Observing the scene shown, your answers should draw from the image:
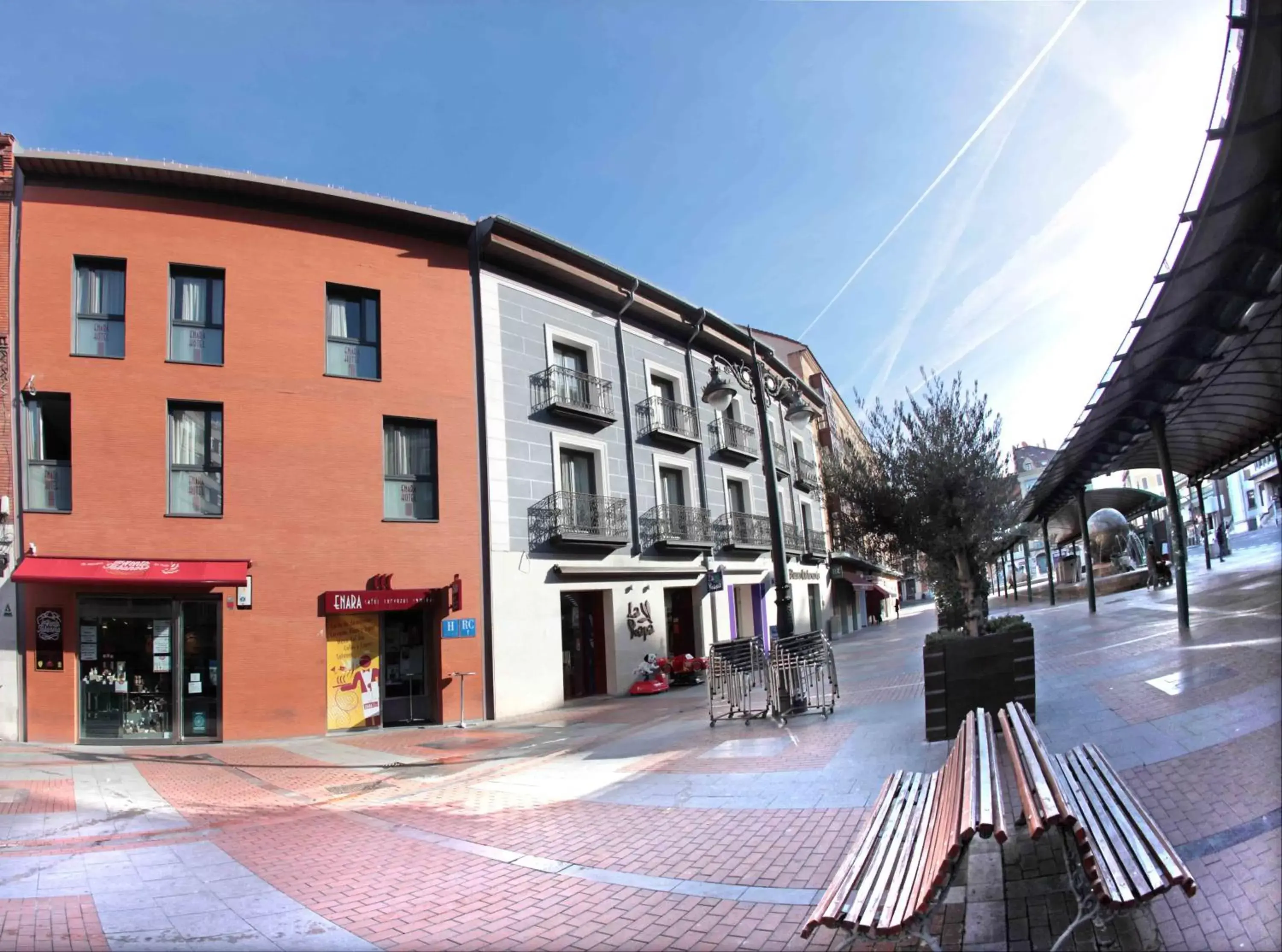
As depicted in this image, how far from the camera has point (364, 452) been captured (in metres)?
15.3

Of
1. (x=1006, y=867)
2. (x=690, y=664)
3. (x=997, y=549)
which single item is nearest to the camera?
(x=1006, y=867)

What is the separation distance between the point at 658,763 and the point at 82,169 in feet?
48.0

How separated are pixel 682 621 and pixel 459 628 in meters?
8.83

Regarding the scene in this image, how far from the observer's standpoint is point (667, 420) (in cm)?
2288

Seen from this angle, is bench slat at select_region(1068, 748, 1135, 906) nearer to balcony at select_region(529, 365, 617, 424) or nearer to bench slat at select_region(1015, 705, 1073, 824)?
bench slat at select_region(1015, 705, 1073, 824)

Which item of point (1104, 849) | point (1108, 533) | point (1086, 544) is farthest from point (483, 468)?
point (1108, 533)

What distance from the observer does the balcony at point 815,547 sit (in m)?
31.8

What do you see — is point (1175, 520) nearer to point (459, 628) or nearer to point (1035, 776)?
point (1035, 776)

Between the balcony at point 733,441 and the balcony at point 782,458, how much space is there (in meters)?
2.51

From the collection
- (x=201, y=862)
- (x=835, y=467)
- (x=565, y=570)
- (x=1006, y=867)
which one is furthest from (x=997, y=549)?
(x=201, y=862)

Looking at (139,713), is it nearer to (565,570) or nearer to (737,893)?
(565,570)

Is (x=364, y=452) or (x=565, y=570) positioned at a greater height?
(x=364, y=452)

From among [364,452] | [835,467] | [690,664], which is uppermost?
[364,452]

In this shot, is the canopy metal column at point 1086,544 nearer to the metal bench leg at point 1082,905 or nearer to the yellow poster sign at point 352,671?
the yellow poster sign at point 352,671
